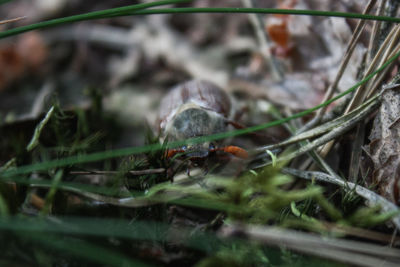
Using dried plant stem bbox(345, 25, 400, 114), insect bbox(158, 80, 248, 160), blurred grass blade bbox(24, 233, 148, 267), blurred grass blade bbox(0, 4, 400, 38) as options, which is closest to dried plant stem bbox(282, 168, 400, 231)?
insect bbox(158, 80, 248, 160)

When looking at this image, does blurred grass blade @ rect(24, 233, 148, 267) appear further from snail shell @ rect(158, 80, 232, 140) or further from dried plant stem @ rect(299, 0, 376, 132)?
dried plant stem @ rect(299, 0, 376, 132)

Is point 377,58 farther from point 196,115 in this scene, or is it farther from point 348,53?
point 196,115

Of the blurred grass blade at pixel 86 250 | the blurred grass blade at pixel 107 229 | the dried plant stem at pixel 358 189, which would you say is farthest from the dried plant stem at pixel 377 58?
the blurred grass blade at pixel 86 250

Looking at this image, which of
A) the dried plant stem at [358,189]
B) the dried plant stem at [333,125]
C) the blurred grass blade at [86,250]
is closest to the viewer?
the blurred grass blade at [86,250]

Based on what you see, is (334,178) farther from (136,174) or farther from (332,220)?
(136,174)

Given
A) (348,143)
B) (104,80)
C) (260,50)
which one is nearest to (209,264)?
(348,143)

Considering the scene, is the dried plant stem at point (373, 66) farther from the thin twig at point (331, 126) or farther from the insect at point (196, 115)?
the insect at point (196, 115)
